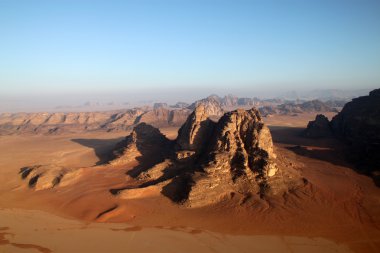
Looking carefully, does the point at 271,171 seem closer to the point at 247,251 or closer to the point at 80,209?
the point at 247,251

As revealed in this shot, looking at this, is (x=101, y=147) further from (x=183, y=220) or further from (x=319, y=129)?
(x=319, y=129)

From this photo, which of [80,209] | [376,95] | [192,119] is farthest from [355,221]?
[376,95]

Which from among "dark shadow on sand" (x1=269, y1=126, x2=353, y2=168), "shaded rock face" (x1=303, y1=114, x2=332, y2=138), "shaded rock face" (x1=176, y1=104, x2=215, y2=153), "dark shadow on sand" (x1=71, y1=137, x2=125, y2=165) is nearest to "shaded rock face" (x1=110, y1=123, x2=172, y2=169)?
"dark shadow on sand" (x1=71, y1=137, x2=125, y2=165)

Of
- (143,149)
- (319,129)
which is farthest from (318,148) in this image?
(143,149)

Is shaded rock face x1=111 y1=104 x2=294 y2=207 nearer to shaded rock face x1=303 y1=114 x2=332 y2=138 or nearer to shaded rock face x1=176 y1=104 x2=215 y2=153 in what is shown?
shaded rock face x1=176 y1=104 x2=215 y2=153

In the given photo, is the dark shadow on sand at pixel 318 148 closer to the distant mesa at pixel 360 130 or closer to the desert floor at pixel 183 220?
the distant mesa at pixel 360 130

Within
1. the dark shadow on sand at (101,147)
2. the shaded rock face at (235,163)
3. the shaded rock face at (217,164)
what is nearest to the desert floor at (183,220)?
the shaded rock face at (217,164)
